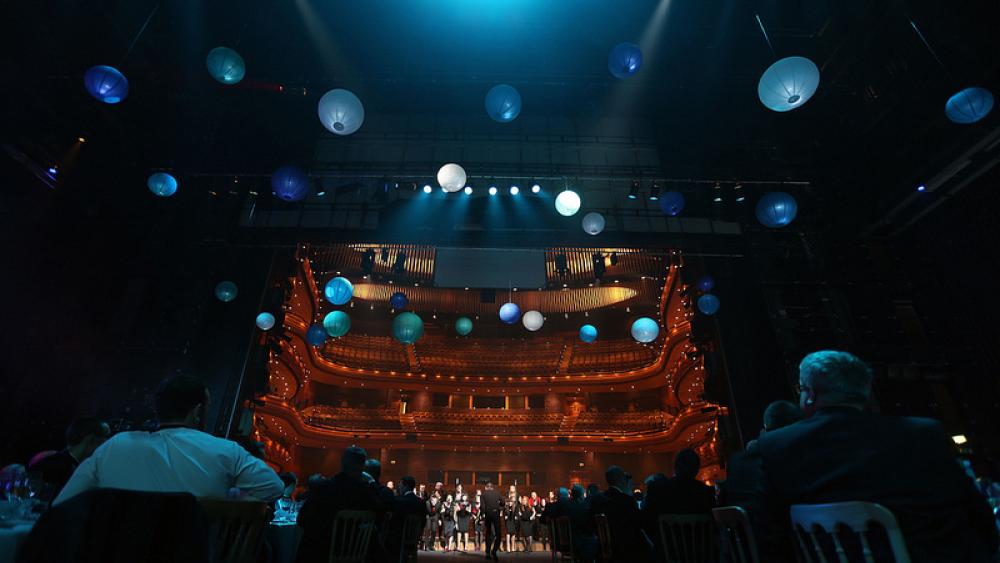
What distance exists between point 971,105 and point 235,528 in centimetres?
626

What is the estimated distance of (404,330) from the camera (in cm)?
667

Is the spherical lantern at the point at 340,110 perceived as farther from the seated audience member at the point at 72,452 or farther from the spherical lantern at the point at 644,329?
the spherical lantern at the point at 644,329

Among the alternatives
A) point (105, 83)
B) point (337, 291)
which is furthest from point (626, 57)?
point (105, 83)

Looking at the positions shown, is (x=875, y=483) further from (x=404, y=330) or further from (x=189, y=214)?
(x=189, y=214)

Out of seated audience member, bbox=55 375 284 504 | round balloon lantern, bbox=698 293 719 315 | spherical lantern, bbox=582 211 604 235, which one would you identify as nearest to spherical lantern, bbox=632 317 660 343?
round balloon lantern, bbox=698 293 719 315

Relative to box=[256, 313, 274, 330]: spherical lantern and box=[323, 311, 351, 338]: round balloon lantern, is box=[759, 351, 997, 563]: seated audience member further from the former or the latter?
box=[256, 313, 274, 330]: spherical lantern

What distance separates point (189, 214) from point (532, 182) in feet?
20.3

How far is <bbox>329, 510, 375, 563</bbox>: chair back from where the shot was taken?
272cm

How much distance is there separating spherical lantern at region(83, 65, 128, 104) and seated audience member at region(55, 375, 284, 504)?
4.05m

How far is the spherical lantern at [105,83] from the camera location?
165 inches

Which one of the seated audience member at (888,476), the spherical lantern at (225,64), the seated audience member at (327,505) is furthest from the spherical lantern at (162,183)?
the seated audience member at (888,476)

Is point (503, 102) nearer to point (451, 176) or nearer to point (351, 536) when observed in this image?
point (451, 176)

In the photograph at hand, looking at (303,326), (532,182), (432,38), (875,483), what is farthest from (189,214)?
(875,483)

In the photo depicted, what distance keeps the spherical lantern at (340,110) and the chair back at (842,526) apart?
449 centimetres
